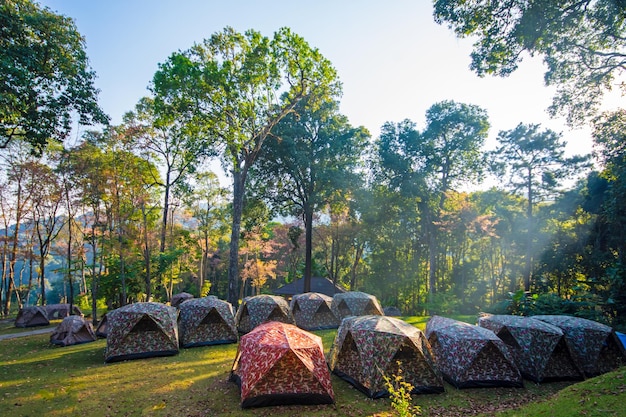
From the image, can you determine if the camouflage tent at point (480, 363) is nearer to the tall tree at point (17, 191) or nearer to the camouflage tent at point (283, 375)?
the camouflage tent at point (283, 375)

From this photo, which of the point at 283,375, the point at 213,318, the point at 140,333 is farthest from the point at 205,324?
the point at 283,375

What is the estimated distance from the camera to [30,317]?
766 inches

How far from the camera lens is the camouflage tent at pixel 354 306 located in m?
16.9


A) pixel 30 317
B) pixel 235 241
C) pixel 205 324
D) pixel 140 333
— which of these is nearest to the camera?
pixel 140 333

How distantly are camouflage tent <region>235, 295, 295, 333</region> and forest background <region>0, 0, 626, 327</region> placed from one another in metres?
2.69

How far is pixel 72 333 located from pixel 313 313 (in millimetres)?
10554

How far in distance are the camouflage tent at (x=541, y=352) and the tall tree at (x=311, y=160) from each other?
14888mm

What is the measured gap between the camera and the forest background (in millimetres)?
10516

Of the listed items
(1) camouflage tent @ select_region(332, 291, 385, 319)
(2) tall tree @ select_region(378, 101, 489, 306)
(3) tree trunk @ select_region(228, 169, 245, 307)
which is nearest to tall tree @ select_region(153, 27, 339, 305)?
(3) tree trunk @ select_region(228, 169, 245, 307)

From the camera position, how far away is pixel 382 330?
849 centimetres

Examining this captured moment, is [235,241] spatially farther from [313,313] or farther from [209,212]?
[209,212]

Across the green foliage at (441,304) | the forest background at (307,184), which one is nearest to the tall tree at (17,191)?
the forest background at (307,184)

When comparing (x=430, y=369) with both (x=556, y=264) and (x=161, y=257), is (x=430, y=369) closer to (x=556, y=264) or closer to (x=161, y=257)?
(x=161, y=257)

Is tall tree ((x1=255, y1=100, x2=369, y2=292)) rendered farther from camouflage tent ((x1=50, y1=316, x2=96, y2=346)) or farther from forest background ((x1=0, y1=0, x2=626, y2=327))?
camouflage tent ((x1=50, y1=316, x2=96, y2=346))
